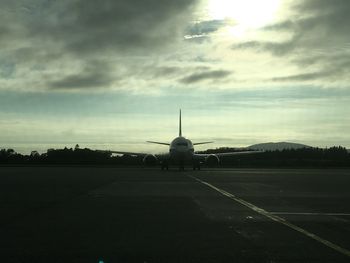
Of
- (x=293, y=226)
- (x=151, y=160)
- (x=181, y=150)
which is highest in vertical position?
(x=181, y=150)

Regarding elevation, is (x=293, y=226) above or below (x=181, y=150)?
below

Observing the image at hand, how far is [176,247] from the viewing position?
8.18m

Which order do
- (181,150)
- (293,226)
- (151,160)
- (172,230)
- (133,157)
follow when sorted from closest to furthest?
(172,230)
(293,226)
(181,150)
(151,160)
(133,157)

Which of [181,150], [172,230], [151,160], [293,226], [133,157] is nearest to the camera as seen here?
[172,230]

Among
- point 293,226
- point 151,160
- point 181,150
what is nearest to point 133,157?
point 151,160

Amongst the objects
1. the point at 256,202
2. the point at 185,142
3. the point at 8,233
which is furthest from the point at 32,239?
the point at 185,142

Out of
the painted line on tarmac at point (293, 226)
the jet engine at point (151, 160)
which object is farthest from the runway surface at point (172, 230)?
the jet engine at point (151, 160)

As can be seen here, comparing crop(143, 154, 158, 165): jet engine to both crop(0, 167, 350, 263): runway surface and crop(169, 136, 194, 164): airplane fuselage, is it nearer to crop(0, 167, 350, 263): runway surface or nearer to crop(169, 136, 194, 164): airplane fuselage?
crop(169, 136, 194, 164): airplane fuselage

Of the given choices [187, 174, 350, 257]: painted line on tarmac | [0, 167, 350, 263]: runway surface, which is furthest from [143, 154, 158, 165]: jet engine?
[0, 167, 350, 263]: runway surface

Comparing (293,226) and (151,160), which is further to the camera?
(151,160)

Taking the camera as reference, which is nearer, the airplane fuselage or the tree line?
the airplane fuselage

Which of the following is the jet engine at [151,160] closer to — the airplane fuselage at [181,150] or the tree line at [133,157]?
the airplane fuselage at [181,150]

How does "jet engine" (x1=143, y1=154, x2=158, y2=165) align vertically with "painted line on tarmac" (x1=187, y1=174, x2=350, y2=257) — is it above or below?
above

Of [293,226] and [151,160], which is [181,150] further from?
[293,226]
